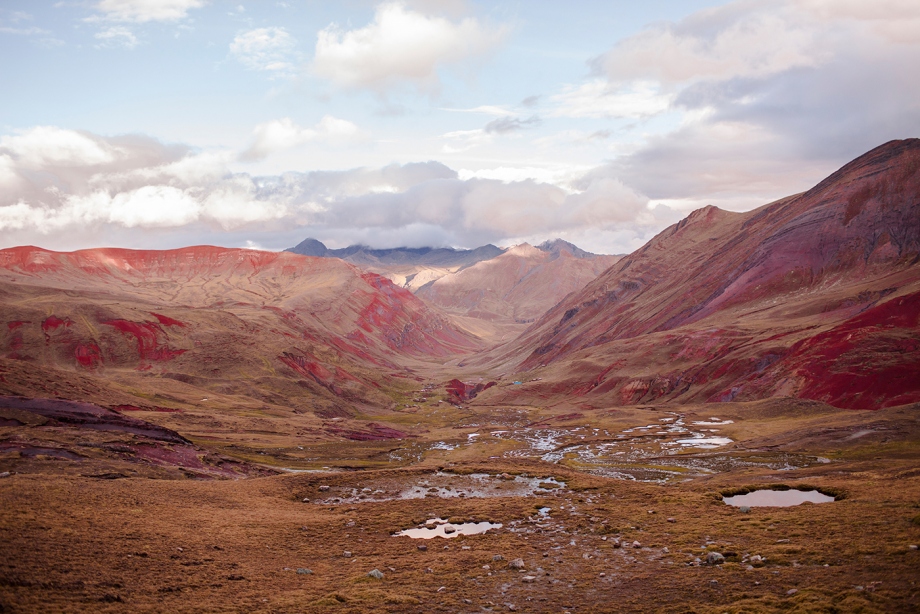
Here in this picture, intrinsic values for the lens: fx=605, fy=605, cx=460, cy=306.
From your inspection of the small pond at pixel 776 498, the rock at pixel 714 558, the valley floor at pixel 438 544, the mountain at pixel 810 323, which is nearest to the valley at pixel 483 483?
the valley floor at pixel 438 544

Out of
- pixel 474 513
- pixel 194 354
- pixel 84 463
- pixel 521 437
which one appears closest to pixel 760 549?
pixel 474 513

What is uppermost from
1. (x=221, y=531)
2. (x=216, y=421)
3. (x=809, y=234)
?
(x=809, y=234)

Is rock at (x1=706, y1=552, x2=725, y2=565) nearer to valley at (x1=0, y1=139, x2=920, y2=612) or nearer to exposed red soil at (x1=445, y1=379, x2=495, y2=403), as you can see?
valley at (x1=0, y1=139, x2=920, y2=612)

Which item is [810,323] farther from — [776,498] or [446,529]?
[446,529]

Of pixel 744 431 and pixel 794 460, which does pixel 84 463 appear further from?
pixel 744 431

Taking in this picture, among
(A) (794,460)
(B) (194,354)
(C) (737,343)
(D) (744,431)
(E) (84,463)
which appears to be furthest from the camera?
(B) (194,354)

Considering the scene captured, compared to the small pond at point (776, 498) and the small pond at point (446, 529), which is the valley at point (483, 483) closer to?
the small pond at point (446, 529)
